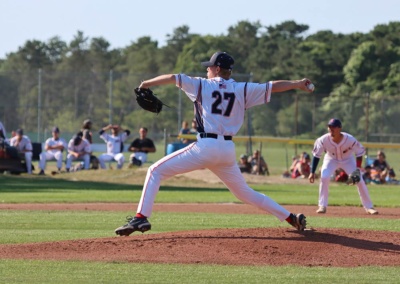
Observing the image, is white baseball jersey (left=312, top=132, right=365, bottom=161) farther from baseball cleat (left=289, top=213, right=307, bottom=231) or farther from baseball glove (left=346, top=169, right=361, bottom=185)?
baseball cleat (left=289, top=213, right=307, bottom=231)

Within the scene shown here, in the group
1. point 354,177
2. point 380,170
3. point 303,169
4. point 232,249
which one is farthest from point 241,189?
point 303,169

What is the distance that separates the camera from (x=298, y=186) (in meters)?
26.0

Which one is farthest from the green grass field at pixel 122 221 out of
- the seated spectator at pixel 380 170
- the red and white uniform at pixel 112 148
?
the red and white uniform at pixel 112 148

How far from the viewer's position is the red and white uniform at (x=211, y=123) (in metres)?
9.92

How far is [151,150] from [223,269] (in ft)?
64.9

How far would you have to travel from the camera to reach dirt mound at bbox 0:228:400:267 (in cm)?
932

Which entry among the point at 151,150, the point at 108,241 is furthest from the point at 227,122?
the point at 151,150

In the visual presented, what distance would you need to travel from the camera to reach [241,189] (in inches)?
407

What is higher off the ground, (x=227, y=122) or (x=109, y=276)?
(x=227, y=122)

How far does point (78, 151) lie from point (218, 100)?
18665 mm

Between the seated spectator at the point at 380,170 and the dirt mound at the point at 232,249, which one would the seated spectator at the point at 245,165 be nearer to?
the seated spectator at the point at 380,170

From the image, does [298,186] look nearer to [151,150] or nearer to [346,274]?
[151,150]

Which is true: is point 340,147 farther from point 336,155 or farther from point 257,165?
point 257,165

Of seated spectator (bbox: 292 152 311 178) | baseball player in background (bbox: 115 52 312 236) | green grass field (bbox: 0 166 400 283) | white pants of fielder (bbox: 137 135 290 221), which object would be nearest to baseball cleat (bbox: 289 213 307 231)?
white pants of fielder (bbox: 137 135 290 221)
